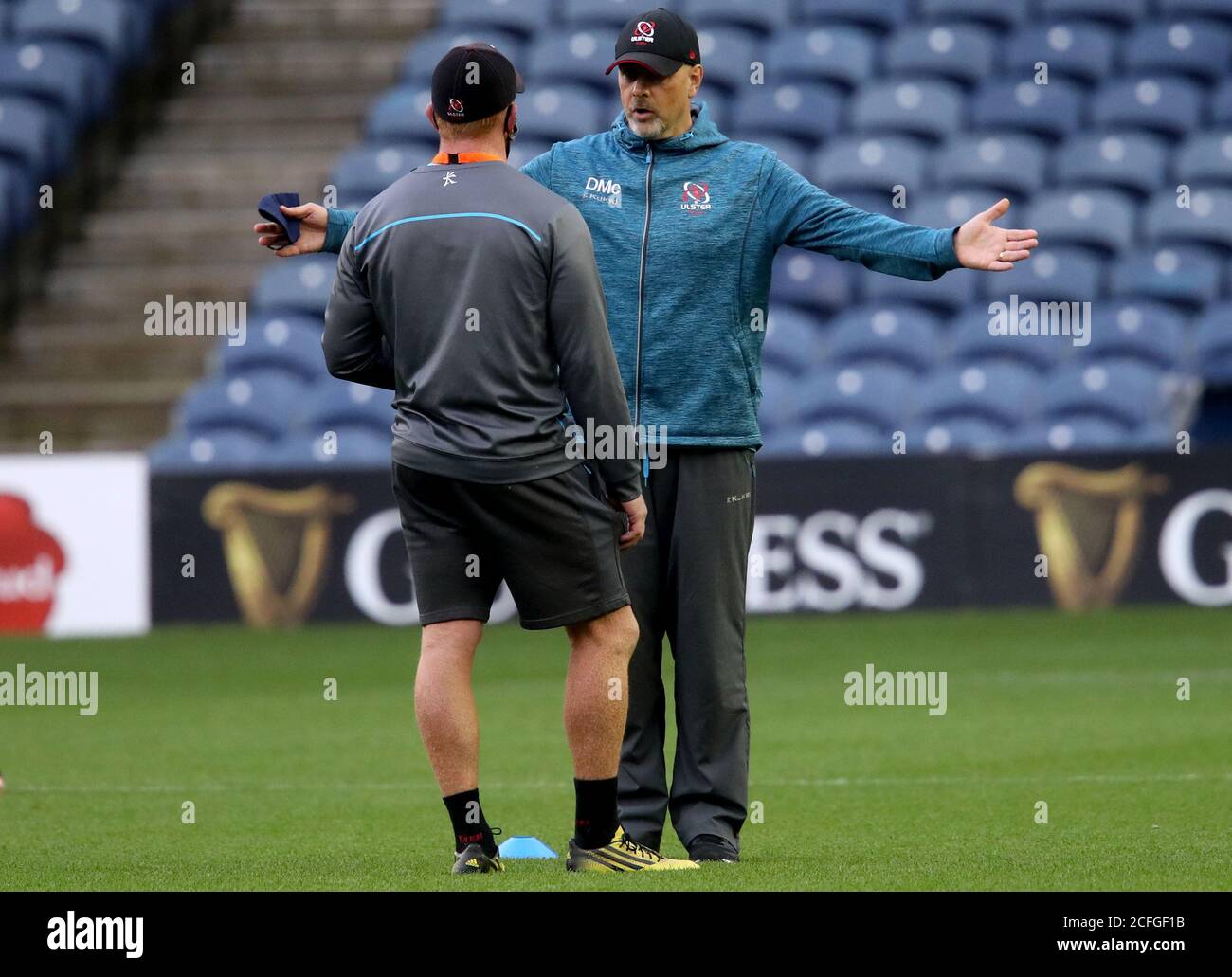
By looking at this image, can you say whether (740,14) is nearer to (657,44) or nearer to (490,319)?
(657,44)

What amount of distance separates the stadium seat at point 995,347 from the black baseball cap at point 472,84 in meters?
10.7

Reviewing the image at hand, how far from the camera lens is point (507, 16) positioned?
63.8 ft

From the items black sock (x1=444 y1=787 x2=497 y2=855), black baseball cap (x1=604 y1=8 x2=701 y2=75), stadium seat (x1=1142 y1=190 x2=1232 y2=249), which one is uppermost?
stadium seat (x1=1142 y1=190 x2=1232 y2=249)

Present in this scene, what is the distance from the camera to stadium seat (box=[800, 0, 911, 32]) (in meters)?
18.8

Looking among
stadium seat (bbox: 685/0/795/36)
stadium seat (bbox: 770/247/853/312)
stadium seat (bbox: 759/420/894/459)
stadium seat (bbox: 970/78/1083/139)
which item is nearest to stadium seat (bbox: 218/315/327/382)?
stadium seat (bbox: 770/247/853/312)

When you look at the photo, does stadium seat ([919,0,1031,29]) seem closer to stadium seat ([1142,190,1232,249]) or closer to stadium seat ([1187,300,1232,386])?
stadium seat ([1142,190,1232,249])

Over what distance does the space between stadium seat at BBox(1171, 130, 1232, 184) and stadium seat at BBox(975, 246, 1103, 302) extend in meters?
1.10

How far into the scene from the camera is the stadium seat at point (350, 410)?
15711mm

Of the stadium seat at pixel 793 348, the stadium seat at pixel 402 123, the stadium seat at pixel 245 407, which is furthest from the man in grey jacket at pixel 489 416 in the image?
the stadium seat at pixel 402 123

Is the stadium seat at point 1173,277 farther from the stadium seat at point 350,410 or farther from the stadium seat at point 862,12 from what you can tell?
the stadium seat at point 350,410

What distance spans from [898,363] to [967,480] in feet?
7.52

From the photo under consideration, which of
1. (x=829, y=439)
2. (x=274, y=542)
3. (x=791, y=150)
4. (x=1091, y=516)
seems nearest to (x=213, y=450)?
(x=274, y=542)
